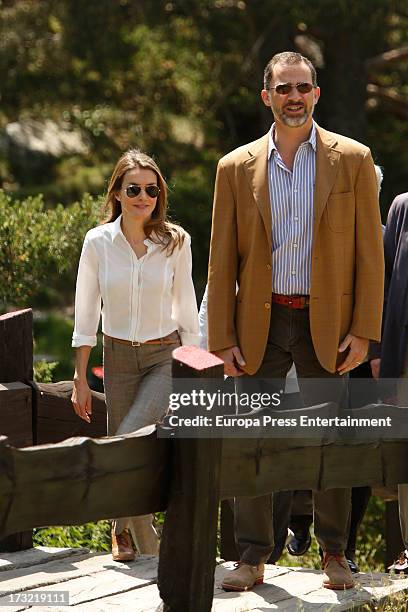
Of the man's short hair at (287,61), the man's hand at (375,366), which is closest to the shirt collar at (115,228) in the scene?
the man's short hair at (287,61)

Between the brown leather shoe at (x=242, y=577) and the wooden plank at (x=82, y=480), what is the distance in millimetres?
798

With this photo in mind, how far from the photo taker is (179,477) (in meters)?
3.76

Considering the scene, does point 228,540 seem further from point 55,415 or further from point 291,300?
point 291,300

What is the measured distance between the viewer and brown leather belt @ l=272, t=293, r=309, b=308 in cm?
451

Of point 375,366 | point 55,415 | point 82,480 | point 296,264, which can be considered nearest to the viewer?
point 82,480

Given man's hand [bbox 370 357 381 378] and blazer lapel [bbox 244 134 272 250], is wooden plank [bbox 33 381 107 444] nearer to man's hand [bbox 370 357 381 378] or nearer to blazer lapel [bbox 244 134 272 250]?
man's hand [bbox 370 357 381 378]

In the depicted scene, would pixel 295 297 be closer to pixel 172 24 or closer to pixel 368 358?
pixel 368 358

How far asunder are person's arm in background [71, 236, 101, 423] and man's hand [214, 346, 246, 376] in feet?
2.01

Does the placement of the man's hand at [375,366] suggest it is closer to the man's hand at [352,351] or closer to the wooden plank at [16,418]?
the man's hand at [352,351]

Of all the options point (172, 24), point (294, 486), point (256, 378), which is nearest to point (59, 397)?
point (256, 378)

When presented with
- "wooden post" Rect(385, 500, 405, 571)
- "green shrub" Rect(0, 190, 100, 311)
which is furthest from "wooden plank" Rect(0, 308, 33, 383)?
"wooden post" Rect(385, 500, 405, 571)

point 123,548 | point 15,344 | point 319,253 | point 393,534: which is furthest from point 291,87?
point 393,534

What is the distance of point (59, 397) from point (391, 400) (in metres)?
1.45

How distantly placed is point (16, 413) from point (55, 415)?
0.91ft
